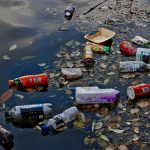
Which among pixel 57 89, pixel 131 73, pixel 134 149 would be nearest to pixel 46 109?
pixel 57 89

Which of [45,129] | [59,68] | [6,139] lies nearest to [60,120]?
[45,129]

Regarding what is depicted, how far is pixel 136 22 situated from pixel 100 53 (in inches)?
64.3

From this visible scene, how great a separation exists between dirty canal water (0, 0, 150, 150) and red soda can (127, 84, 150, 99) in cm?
15

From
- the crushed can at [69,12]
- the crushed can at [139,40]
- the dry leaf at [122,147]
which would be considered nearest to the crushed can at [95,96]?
the dry leaf at [122,147]

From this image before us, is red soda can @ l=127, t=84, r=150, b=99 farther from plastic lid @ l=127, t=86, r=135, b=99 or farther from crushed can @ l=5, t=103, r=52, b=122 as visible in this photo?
crushed can @ l=5, t=103, r=52, b=122

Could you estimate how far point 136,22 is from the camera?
895 centimetres

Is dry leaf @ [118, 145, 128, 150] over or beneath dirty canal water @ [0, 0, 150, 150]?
beneath

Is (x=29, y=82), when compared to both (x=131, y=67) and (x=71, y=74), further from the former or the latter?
(x=131, y=67)

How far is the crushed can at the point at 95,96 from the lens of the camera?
6.39m

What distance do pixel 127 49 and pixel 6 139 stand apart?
10.6ft

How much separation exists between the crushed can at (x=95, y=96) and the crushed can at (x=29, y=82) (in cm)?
71

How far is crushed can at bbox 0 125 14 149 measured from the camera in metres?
5.69

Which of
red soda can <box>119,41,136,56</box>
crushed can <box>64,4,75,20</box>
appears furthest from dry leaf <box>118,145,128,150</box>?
crushed can <box>64,4,75,20</box>

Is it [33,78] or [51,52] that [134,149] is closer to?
[33,78]
